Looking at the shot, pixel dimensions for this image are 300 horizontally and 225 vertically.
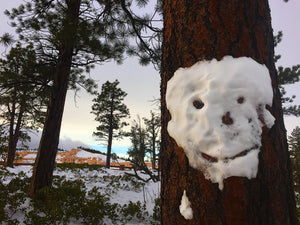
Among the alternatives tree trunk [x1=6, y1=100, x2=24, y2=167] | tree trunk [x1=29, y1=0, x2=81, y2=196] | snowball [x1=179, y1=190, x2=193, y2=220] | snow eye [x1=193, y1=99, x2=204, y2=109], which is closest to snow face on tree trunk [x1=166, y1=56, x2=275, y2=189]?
snow eye [x1=193, y1=99, x2=204, y2=109]

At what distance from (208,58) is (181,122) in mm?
328

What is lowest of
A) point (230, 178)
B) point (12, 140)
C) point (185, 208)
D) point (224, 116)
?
point (185, 208)

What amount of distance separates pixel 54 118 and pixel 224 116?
4.94 meters

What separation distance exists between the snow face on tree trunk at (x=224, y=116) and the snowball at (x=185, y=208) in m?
0.15

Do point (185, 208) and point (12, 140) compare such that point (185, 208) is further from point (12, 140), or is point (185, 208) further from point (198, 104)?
point (12, 140)

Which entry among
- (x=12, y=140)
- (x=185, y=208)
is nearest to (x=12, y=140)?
(x=12, y=140)

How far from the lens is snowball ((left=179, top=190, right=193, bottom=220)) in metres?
0.79

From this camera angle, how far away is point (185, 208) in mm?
806

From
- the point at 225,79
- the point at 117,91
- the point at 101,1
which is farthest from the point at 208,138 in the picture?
the point at 117,91

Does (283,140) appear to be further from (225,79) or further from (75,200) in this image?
(75,200)

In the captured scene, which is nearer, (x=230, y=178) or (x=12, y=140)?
(x=230, y=178)

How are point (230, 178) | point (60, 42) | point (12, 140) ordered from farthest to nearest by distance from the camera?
point (12, 140), point (60, 42), point (230, 178)

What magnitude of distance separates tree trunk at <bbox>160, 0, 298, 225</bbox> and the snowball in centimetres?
2

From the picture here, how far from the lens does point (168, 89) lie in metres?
0.97
